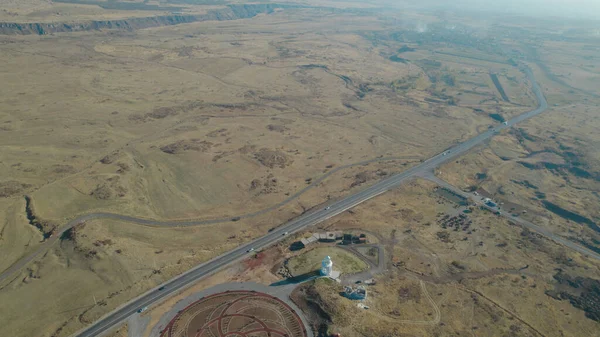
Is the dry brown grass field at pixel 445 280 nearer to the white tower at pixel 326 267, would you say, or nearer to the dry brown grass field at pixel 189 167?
the dry brown grass field at pixel 189 167

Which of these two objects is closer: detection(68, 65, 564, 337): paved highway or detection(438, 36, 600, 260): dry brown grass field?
detection(68, 65, 564, 337): paved highway

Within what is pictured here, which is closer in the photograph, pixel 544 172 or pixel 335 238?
pixel 335 238

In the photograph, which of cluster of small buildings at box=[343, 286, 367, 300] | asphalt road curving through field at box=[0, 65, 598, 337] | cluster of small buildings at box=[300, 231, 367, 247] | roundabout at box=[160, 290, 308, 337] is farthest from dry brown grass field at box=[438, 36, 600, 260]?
roundabout at box=[160, 290, 308, 337]

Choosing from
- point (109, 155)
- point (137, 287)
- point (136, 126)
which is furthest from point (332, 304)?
point (136, 126)

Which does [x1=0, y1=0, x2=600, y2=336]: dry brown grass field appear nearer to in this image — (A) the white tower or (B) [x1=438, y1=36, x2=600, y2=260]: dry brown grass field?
(B) [x1=438, y1=36, x2=600, y2=260]: dry brown grass field

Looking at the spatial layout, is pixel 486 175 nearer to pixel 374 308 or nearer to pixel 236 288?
pixel 374 308

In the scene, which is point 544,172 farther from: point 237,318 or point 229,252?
point 237,318

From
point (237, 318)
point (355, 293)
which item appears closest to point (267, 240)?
point (237, 318)
